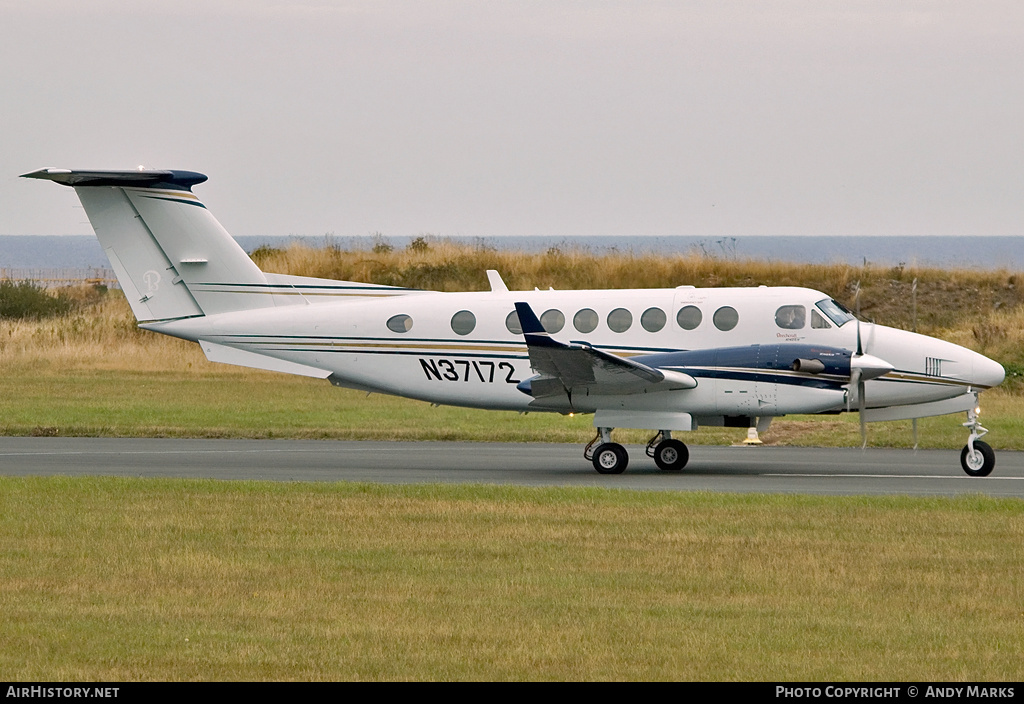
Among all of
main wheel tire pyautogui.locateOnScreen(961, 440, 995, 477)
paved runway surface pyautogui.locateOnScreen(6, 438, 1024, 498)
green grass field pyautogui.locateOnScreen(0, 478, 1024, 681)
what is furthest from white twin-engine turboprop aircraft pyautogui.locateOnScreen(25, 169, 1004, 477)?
green grass field pyautogui.locateOnScreen(0, 478, 1024, 681)

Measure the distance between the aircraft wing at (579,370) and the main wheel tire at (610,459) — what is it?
2.76 ft

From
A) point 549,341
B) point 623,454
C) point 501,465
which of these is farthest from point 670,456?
point 549,341

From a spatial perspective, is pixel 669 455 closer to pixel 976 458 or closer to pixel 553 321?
pixel 553 321

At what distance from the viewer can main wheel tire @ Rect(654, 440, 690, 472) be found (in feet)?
61.4

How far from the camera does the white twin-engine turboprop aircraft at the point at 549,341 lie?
1795 cm

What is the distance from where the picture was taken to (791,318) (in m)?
18.4

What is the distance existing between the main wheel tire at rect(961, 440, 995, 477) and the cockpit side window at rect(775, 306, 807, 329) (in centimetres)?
293

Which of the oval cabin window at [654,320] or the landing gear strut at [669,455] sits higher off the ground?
the oval cabin window at [654,320]

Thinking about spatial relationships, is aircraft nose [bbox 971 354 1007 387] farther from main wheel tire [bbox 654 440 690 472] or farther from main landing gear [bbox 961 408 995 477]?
main wheel tire [bbox 654 440 690 472]

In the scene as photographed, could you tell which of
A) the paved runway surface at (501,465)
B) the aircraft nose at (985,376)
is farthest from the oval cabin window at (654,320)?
the aircraft nose at (985,376)

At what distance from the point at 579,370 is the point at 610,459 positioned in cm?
143

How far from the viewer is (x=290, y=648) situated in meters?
7.79
